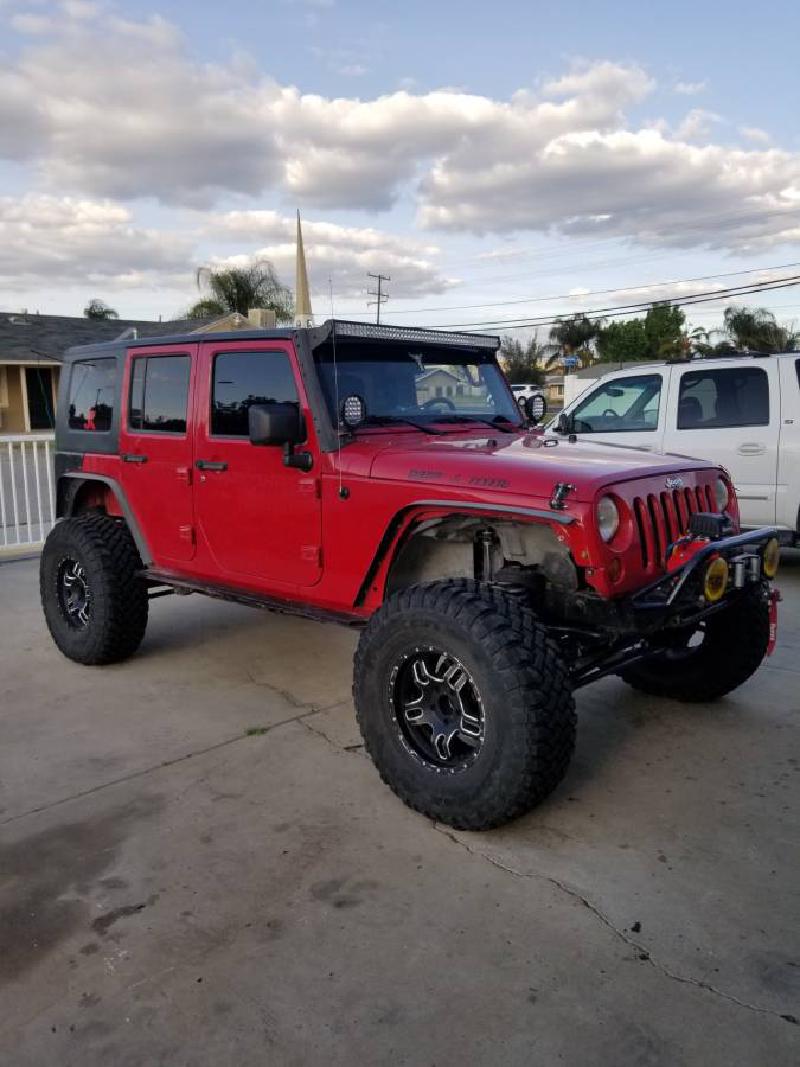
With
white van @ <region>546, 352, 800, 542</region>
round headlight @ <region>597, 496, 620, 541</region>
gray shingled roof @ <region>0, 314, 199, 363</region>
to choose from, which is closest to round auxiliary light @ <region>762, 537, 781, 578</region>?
round headlight @ <region>597, 496, 620, 541</region>

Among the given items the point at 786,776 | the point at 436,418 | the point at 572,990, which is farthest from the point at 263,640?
the point at 572,990

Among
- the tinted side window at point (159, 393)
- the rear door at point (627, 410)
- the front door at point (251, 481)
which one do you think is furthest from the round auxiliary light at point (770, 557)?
the rear door at point (627, 410)

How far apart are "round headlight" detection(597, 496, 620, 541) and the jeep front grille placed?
0.09 meters

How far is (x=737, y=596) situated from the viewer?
377 cm

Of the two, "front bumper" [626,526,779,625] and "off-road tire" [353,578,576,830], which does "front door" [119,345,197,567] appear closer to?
"off-road tire" [353,578,576,830]

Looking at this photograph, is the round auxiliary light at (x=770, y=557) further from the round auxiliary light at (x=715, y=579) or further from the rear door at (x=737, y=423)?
the rear door at (x=737, y=423)

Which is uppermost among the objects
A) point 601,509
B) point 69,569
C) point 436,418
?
point 436,418

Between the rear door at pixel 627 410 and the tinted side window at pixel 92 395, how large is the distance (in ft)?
14.2

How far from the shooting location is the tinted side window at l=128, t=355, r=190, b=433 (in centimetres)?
481

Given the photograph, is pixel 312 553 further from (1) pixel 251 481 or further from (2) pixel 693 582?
(2) pixel 693 582

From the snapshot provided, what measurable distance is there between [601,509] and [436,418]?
1.38 m

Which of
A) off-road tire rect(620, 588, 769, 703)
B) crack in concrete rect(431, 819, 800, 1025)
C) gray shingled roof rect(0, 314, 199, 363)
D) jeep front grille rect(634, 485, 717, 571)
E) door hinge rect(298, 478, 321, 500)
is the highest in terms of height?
gray shingled roof rect(0, 314, 199, 363)

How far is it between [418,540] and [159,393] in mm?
1928

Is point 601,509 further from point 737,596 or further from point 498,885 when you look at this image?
point 498,885
